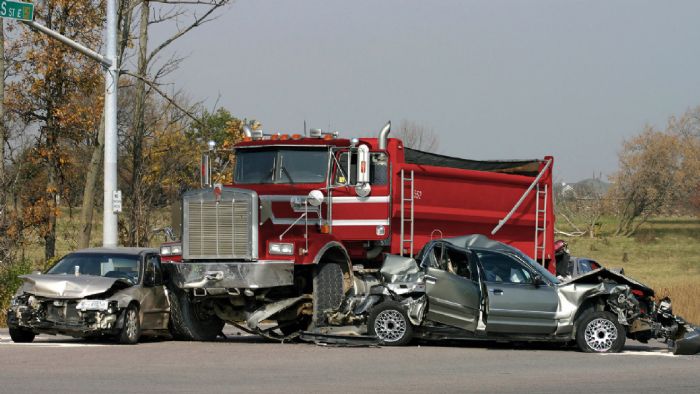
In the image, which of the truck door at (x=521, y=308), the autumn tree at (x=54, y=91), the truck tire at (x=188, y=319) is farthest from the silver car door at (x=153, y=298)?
the autumn tree at (x=54, y=91)

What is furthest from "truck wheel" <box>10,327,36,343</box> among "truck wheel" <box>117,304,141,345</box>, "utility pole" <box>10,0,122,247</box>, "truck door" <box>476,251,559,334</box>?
"truck door" <box>476,251,559,334</box>

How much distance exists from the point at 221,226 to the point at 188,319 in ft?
6.04

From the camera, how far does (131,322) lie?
17.3 m

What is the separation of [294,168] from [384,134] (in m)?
1.62

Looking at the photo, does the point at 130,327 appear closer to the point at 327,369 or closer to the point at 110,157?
the point at 327,369

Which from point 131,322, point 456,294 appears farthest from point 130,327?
point 456,294

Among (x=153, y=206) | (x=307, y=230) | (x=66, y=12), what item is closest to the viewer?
(x=307, y=230)

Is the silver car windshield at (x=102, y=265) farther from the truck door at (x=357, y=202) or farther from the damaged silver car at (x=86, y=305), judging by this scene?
the truck door at (x=357, y=202)

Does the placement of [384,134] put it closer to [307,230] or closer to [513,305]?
[307,230]

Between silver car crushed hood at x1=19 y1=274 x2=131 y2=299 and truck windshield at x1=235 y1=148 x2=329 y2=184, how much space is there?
3069mm

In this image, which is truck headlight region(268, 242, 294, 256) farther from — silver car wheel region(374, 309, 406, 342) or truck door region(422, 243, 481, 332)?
truck door region(422, 243, 481, 332)

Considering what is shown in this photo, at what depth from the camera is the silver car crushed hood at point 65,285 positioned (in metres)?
16.8

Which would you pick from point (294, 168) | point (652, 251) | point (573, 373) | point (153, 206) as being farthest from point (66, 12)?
point (652, 251)

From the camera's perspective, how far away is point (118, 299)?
1702 cm
